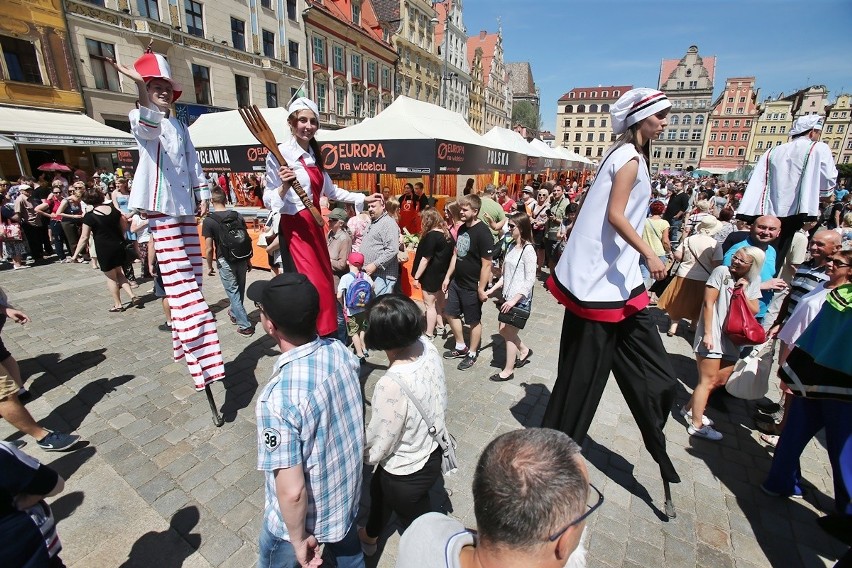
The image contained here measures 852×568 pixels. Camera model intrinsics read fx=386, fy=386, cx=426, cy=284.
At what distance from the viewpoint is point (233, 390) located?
13.2 feet

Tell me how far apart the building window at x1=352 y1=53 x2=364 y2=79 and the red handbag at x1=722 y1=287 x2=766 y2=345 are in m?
35.1

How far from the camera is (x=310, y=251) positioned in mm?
2982

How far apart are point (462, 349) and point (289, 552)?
11.2ft

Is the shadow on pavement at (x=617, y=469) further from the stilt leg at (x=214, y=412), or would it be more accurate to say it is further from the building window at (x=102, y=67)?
the building window at (x=102, y=67)

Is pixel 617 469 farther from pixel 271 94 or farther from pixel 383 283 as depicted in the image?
pixel 271 94

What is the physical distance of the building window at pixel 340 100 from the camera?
1237 inches

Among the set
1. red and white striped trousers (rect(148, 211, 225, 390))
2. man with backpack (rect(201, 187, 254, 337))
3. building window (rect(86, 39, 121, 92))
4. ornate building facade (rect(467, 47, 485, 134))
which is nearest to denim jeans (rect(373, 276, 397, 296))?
man with backpack (rect(201, 187, 254, 337))

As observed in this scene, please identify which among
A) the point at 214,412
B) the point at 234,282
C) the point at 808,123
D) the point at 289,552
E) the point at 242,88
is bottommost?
the point at 214,412

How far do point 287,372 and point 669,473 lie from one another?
8.37ft

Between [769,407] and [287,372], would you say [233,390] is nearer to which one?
[287,372]

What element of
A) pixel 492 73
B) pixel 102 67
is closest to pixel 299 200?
pixel 102 67

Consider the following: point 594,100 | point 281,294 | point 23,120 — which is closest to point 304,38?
point 23,120

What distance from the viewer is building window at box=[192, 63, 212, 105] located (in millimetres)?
21572

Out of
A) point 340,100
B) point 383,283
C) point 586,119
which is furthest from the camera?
point 586,119
